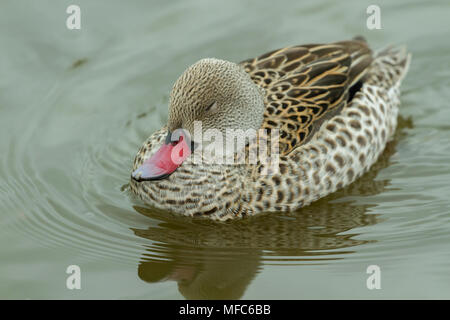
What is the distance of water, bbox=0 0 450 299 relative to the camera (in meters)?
6.94

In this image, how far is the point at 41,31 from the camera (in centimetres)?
1064

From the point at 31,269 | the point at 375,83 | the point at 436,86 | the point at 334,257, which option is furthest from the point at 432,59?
the point at 31,269

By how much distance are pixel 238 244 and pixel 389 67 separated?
3.27 metres

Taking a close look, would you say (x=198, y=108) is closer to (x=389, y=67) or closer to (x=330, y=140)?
(x=330, y=140)

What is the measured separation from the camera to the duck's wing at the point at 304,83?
782 cm

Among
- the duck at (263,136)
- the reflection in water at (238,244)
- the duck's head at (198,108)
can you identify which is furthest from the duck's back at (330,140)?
the duck's head at (198,108)

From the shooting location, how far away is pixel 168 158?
7.21m

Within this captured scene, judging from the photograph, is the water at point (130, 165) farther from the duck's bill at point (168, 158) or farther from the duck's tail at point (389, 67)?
the duck's bill at point (168, 158)

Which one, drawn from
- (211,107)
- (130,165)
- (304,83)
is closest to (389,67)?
(304,83)

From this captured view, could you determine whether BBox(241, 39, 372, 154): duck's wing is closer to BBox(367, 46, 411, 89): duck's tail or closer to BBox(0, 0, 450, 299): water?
BBox(367, 46, 411, 89): duck's tail

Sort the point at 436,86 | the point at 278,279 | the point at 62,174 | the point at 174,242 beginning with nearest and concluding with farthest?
the point at 278,279, the point at 174,242, the point at 62,174, the point at 436,86

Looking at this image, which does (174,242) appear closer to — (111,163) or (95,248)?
(95,248)

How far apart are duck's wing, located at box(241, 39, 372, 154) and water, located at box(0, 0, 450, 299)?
34.0 inches

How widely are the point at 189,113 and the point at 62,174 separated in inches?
80.3
